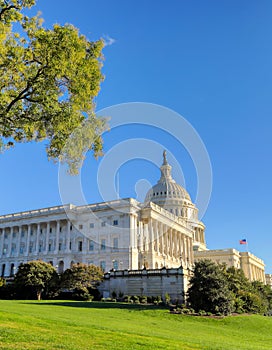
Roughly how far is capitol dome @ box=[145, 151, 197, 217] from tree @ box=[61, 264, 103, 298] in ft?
261

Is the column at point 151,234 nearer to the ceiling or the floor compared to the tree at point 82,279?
nearer to the ceiling

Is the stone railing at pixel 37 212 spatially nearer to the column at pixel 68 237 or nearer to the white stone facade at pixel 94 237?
the white stone facade at pixel 94 237

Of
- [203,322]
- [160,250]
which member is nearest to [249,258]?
[160,250]

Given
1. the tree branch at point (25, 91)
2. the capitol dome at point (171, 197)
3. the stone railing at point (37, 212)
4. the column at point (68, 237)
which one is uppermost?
the capitol dome at point (171, 197)

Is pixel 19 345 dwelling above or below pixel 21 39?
below

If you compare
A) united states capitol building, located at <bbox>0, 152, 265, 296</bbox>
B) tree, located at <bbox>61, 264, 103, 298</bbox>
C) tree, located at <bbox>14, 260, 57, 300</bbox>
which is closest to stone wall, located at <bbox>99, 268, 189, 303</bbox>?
tree, located at <bbox>61, 264, 103, 298</bbox>

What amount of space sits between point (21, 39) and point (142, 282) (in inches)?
1506

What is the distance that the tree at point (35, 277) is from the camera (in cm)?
5006

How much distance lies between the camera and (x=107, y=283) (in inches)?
2087

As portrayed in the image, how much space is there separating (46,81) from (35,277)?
3812cm

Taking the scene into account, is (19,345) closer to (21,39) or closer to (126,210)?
(21,39)

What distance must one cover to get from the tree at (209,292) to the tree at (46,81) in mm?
25330

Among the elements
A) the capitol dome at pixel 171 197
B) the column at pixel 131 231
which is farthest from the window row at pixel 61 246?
the capitol dome at pixel 171 197

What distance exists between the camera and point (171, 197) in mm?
135375
